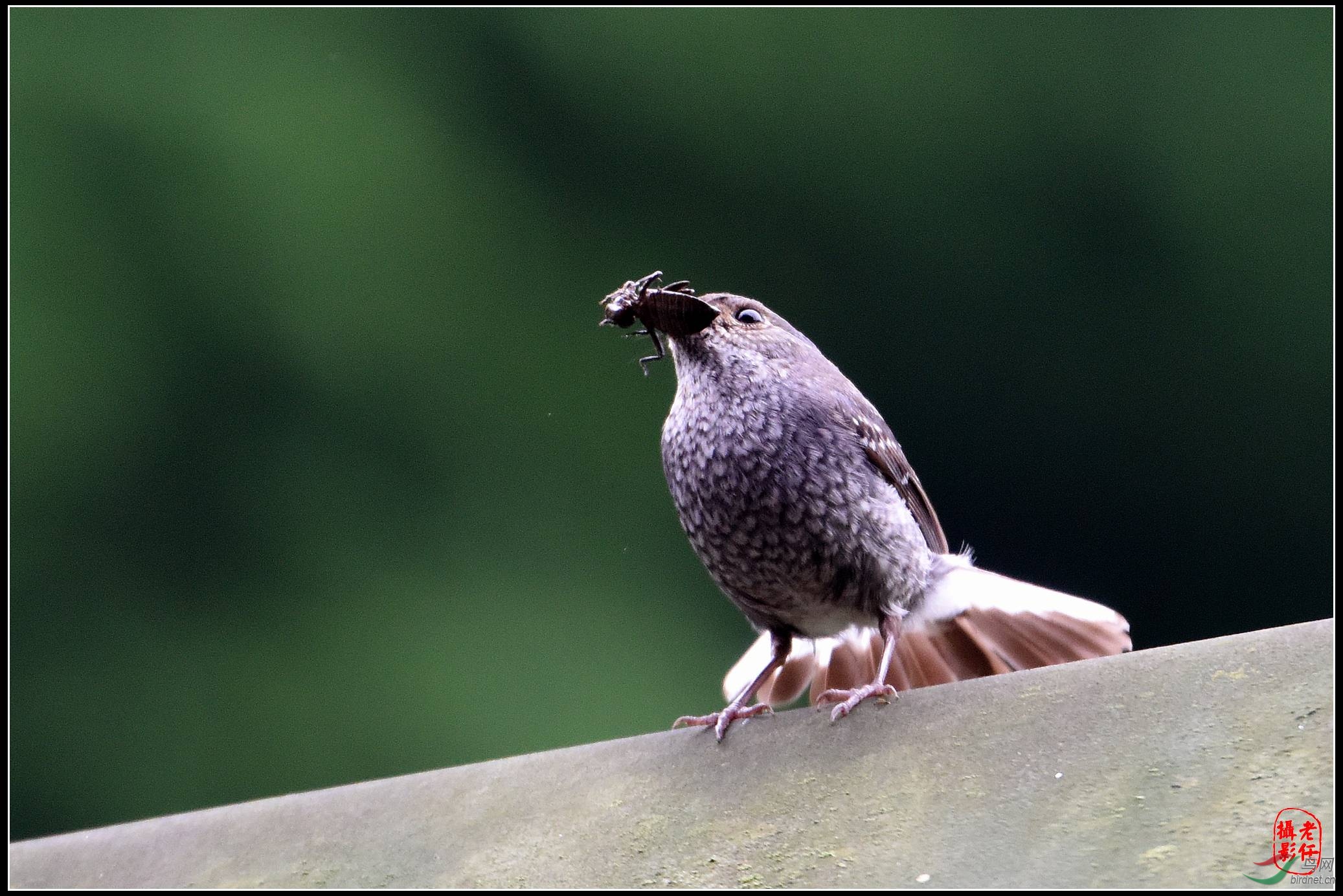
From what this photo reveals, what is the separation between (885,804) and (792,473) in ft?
3.00

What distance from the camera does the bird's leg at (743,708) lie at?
6.94 feet

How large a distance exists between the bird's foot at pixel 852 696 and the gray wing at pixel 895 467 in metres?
0.59

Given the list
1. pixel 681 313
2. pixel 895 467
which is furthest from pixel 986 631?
pixel 681 313

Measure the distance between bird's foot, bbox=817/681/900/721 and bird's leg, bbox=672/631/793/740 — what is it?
11 centimetres

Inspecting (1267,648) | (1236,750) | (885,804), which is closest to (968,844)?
(885,804)

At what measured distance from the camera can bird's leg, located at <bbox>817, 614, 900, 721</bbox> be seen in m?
1.98

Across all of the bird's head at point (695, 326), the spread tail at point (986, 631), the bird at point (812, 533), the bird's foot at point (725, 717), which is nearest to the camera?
the bird's foot at point (725, 717)

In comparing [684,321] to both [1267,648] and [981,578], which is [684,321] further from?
[1267,648]

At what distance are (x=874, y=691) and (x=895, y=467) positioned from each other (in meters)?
0.80

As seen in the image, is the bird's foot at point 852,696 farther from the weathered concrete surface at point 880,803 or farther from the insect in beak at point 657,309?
the insect in beak at point 657,309

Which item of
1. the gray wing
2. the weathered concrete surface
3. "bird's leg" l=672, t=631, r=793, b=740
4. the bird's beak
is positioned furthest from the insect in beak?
the weathered concrete surface

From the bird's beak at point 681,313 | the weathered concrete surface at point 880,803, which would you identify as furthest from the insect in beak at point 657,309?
the weathered concrete surface at point 880,803

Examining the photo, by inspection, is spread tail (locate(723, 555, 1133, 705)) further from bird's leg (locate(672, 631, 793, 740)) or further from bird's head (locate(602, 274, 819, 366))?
bird's head (locate(602, 274, 819, 366))

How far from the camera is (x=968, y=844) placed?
152cm
